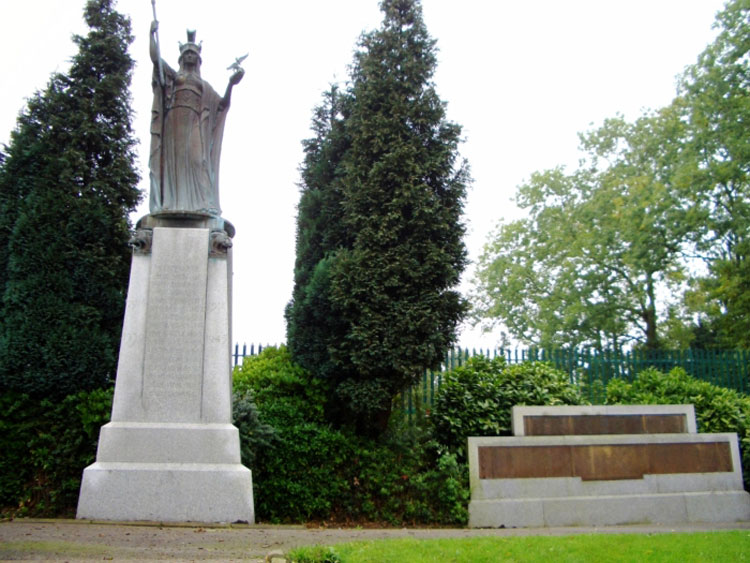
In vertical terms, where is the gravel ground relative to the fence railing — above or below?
below

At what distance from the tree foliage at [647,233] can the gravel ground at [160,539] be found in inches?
643

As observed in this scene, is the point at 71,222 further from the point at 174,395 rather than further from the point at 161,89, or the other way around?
the point at 174,395

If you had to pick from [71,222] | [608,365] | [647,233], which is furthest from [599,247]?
[71,222]

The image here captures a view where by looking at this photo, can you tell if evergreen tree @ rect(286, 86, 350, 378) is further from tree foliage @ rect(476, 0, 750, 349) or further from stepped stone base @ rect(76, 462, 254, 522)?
tree foliage @ rect(476, 0, 750, 349)

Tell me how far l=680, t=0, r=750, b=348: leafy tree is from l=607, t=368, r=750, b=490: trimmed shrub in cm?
802

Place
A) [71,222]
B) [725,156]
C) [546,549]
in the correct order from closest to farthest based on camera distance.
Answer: [546,549] < [71,222] < [725,156]

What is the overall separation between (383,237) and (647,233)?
15.3 metres

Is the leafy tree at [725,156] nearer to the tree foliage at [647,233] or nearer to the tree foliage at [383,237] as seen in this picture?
the tree foliage at [647,233]

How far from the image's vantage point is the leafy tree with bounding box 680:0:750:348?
62.0 feet

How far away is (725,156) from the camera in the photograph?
820 inches

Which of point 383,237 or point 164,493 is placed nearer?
point 164,493

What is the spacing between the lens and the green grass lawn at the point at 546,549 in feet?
18.2

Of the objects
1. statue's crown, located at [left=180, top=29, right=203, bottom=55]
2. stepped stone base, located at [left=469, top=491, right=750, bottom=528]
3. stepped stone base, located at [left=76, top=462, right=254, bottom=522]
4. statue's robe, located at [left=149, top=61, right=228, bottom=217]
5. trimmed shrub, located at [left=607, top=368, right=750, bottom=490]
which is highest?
statue's crown, located at [left=180, top=29, right=203, bottom=55]

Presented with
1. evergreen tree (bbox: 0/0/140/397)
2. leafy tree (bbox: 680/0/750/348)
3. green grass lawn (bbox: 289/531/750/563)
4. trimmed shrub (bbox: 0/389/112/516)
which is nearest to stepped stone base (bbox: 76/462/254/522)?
trimmed shrub (bbox: 0/389/112/516)
